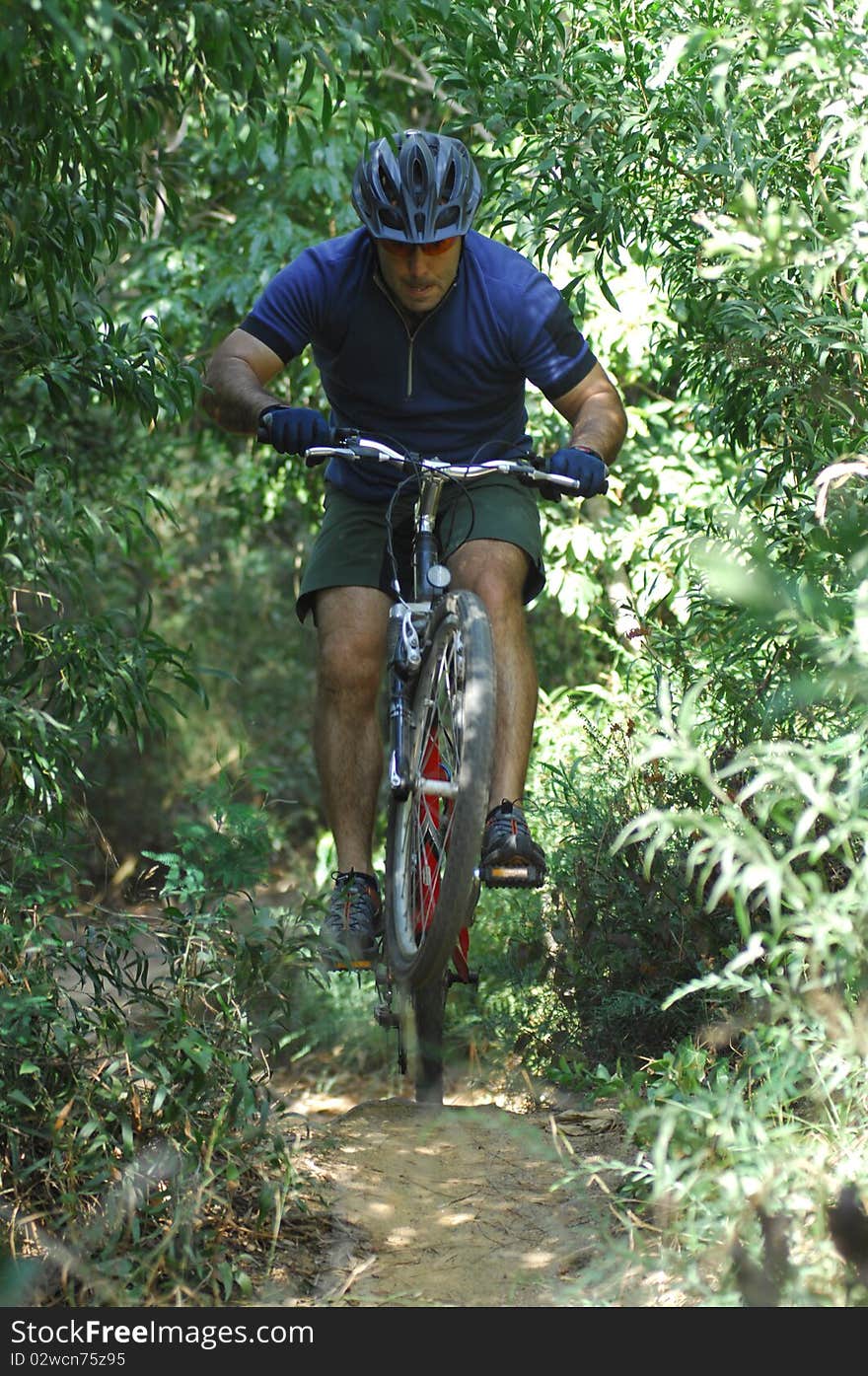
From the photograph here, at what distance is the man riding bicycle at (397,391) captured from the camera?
4.06m

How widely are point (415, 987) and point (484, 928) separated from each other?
7.52 feet

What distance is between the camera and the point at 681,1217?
2.82 meters

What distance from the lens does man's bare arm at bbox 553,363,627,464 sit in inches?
165

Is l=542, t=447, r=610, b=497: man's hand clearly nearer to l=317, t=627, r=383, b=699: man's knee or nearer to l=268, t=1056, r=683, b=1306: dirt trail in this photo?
l=317, t=627, r=383, b=699: man's knee

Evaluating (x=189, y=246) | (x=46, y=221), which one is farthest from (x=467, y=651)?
(x=189, y=246)

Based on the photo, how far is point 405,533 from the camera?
4.41 m

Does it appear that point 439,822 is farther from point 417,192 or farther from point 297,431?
point 417,192

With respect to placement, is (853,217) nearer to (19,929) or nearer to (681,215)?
(681,215)

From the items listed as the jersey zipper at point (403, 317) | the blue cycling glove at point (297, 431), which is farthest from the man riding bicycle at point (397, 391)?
the blue cycling glove at point (297, 431)

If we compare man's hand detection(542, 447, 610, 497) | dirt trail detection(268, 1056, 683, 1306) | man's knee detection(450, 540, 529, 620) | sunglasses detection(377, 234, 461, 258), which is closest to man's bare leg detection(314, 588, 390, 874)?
man's knee detection(450, 540, 529, 620)

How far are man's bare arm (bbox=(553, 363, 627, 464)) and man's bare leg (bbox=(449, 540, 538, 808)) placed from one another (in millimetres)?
373

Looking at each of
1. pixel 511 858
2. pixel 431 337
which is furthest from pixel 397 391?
pixel 511 858

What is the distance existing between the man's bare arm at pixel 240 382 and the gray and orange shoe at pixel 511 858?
1314mm

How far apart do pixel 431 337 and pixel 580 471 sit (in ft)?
2.22
